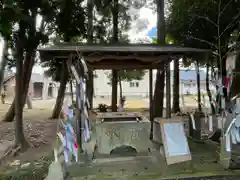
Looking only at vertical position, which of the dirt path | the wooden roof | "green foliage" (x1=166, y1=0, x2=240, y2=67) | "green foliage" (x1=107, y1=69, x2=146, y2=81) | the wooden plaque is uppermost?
"green foliage" (x1=166, y1=0, x2=240, y2=67)

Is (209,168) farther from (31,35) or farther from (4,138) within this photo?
(4,138)

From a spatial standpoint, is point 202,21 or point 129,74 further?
point 129,74

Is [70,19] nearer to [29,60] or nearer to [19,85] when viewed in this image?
[29,60]

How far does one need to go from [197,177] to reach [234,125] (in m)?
1.20

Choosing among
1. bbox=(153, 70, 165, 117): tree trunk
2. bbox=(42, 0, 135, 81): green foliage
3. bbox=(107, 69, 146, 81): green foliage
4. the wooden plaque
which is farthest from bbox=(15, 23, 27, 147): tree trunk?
bbox=(107, 69, 146, 81): green foliage

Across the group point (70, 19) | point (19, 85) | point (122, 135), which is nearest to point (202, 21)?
point (70, 19)

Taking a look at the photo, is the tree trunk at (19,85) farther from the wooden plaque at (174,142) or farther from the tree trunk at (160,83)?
the tree trunk at (160,83)

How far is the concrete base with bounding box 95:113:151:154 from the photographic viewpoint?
493cm

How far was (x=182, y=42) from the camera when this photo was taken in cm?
891

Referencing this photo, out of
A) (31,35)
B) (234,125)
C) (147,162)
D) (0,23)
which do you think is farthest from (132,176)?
(31,35)

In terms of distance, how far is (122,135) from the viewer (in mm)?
4961

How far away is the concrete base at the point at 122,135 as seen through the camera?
4926 millimetres

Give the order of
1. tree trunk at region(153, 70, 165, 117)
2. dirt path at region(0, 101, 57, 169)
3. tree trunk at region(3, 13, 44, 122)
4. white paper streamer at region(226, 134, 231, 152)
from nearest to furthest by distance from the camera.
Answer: white paper streamer at region(226, 134, 231, 152)
dirt path at region(0, 101, 57, 169)
tree trunk at region(3, 13, 44, 122)
tree trunk at region(153, 70, 165, 117)

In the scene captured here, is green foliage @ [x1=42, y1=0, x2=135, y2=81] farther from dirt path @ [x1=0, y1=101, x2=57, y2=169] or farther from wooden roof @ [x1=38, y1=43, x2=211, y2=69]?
dirt path @ [x1=0, y1=101, x2=57, y2=169]
